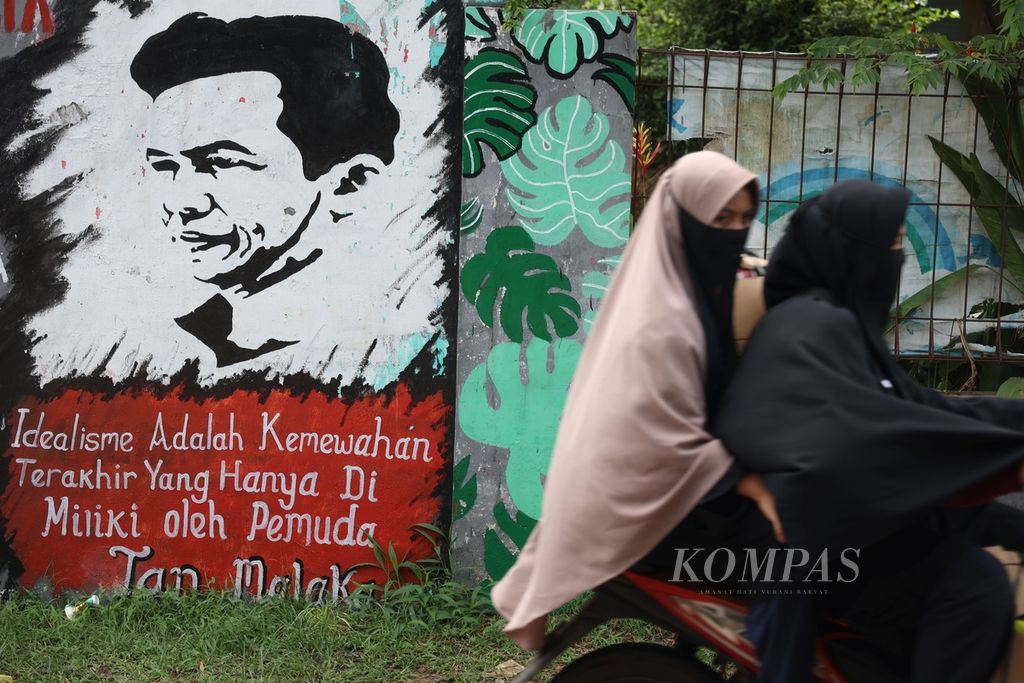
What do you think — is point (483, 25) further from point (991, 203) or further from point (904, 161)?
point (991, 203)

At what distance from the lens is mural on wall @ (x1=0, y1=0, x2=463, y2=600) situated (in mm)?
4172

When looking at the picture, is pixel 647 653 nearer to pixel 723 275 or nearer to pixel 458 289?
pixel 723 275

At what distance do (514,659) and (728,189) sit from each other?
7.52 feet

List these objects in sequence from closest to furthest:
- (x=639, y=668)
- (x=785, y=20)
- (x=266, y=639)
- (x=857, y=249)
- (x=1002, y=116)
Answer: (x=857, y=249), (x=639, y=668), (x=266, y=639), (x=1002, y=116), (x=785, y=20)

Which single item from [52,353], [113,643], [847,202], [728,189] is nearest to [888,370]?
[847,202]

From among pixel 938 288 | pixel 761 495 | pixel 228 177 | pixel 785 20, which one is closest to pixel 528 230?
pixel 228 177

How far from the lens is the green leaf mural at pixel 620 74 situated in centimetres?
416

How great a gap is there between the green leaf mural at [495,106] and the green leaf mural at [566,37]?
3.3 inches

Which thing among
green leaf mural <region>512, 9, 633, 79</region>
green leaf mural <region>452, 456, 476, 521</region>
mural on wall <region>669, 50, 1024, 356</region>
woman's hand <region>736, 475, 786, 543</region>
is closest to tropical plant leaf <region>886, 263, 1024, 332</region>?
mural on wall <region>669, 50, 1024, 356</region>

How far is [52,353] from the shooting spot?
4203 millimetres

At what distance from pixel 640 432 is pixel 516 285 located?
2125 millimetres

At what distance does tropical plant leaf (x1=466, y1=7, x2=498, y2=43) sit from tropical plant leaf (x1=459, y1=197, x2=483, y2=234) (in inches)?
24.9

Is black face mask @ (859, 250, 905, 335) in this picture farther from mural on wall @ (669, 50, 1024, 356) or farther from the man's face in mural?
the man's face in mural

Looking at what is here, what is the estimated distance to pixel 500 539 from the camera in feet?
14.0
